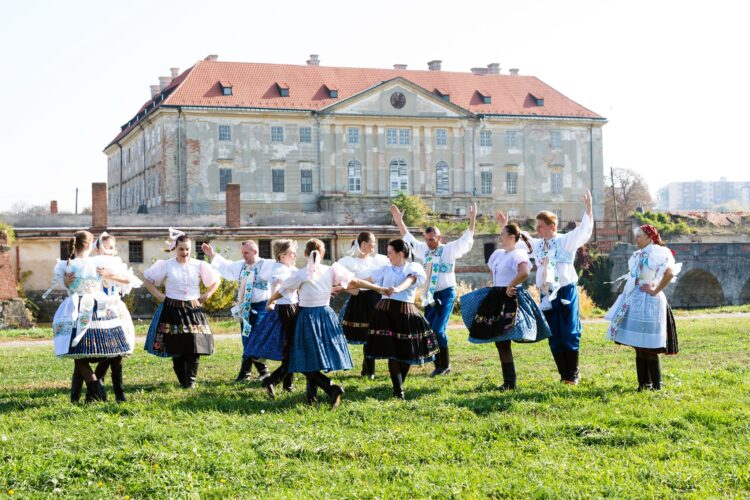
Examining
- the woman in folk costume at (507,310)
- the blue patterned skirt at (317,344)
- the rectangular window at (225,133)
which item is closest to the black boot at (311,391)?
the blue patterned skirt at (317,344)

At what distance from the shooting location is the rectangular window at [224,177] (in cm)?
5984

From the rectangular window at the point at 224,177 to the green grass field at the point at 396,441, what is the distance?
49.0 meters

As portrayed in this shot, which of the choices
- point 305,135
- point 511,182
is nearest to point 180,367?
point 305,135

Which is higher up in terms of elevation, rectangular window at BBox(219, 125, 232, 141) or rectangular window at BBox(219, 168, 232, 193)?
rectangular window at BBox(219, 125, 232, 141)

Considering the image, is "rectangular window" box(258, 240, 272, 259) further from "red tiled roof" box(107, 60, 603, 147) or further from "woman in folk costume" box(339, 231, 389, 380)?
"woman in folk costume" box(339, 231, 389, 380)

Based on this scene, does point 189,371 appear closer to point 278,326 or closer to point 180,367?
point 180,367

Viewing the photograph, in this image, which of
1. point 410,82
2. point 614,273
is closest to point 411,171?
point 410,82

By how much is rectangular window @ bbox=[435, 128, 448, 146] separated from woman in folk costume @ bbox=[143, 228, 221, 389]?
173ft

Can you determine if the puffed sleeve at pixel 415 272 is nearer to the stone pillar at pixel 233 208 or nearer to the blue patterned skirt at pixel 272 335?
the blue patterned skirt at pixel 272 335

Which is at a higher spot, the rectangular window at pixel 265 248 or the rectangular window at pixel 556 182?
→ the rectangular window at pixel 556 182

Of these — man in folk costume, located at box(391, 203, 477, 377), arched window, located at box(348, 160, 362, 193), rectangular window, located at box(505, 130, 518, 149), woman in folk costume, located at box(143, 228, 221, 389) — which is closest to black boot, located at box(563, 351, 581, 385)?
man in folk costume, located at box(391, 203, 477, 377)

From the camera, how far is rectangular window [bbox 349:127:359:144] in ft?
204

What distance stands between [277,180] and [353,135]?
20.3 feet

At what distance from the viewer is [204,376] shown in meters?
12.7
